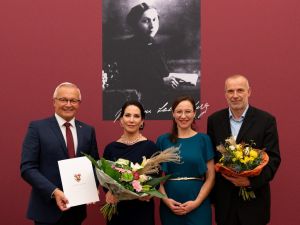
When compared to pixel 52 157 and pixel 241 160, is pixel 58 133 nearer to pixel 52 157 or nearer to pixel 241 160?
pixel 52 157

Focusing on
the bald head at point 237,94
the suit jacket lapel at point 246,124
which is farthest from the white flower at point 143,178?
the bald head at point 237,94

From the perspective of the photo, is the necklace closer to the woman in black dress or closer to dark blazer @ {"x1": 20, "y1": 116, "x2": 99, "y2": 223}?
the woman in black dress

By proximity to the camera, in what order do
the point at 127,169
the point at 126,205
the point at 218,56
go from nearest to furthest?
the point at 127,169, the point at 126,205, the point at 218,56

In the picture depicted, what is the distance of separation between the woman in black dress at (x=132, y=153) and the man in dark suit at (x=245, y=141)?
21.2 inches

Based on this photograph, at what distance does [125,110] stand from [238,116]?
0.87m

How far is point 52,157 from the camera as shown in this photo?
8.36ft

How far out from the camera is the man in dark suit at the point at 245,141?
2.64 meters

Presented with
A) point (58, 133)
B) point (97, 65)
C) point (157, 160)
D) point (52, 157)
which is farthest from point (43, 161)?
point (97, 65)

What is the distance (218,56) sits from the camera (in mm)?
3549

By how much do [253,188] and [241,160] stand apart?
0.31 meters

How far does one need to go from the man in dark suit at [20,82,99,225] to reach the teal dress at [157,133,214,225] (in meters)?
0.68

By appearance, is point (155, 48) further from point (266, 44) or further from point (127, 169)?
point (127, 169)

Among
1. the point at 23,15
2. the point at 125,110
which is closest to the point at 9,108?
the point at 23,15

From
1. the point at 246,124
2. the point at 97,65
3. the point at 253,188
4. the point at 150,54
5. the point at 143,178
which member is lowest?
the point at 253,188
